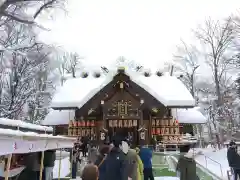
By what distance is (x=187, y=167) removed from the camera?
24.8 feet

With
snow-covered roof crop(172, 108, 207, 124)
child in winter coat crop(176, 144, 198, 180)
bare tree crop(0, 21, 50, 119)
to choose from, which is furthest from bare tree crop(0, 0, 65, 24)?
snow-covered roof crop(172, 108, 207, 124)

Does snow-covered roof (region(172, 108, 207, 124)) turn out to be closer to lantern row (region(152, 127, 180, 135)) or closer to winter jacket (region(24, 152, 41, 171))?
lantern row (region(152, 127, 180, 135))

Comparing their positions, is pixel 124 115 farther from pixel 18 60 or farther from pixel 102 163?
pixel 102 163

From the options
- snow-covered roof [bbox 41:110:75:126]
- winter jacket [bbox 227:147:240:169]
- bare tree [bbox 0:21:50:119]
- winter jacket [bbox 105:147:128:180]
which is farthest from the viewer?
snow-covered roof [bbox 41:110:75:126]

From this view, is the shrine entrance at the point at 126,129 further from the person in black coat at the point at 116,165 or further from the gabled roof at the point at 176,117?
the person in black coat at the point at 116,165

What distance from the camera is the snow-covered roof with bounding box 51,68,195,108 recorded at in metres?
25.0

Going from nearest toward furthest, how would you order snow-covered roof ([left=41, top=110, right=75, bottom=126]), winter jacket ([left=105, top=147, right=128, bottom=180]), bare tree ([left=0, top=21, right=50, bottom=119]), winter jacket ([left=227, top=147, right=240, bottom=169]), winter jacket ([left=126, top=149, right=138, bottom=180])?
1. winter jacket ([left=105, top=147, right=128, bottom=180])
2. winter jacket ([left=126, top=149, right=138, bottom=180])
3. winter jacket ([left=227, top=147, right=240, bottom=169])
4. bare tree ([left=0, top=21, right=50, bottom=119])
5. snow-covered roof ([left=41, top=110, right=75, bottom=126])

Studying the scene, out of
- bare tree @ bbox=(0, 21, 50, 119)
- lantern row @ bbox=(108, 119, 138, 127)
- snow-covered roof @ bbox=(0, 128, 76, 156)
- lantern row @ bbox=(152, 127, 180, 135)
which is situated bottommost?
snow-covered roof @ bbox=(0, 128, 76, 156)

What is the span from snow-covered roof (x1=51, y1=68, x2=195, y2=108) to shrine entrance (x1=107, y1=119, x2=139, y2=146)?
2.85 metres

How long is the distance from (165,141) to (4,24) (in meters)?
16.1

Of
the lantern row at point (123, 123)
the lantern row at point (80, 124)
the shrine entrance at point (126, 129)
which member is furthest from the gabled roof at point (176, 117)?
the lantern row at point (123, 123)

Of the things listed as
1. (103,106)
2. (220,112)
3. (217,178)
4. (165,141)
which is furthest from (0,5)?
Result: (220,112)

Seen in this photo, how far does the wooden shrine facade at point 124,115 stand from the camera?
80.9 feet

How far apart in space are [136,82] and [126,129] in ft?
14.9
